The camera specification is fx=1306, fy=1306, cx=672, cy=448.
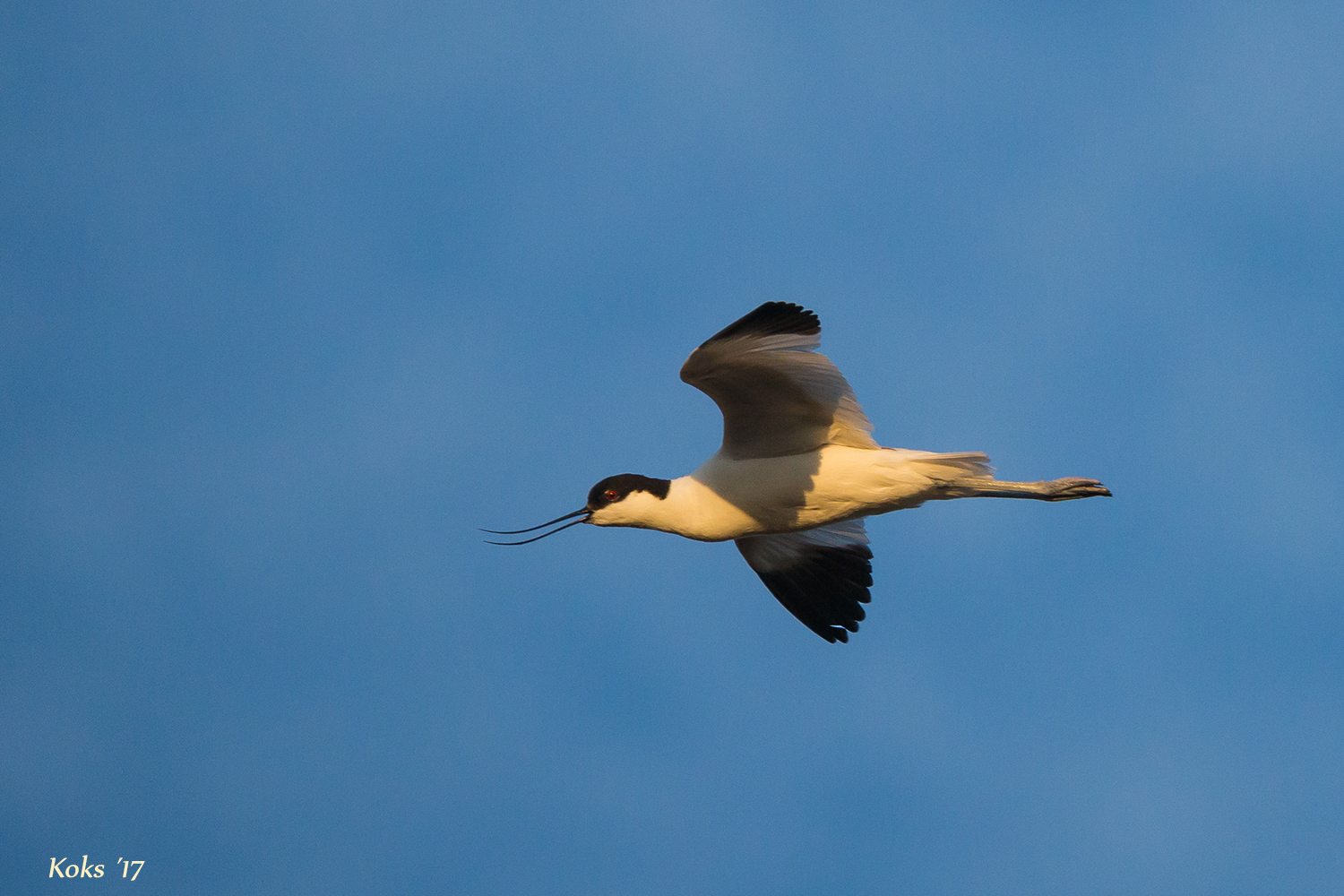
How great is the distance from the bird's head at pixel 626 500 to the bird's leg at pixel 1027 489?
7.47 feet

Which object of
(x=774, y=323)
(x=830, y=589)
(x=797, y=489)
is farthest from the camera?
(x=830, y=589)

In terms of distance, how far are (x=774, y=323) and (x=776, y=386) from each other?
76cm

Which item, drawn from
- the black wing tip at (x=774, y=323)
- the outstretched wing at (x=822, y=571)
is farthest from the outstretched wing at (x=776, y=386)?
the outstretched wing at (x=822, y=571)

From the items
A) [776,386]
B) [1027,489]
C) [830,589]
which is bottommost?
[830,589]

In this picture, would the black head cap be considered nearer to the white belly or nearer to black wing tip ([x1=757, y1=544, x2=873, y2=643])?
the white belly

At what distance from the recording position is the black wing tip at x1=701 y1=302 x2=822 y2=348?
9.17m

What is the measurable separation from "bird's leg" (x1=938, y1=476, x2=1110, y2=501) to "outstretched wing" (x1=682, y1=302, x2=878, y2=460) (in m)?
0.75

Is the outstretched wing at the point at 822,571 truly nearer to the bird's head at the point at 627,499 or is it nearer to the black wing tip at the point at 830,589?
the black wing tip at the point at 830,589

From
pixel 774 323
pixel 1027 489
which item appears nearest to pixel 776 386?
pixel 774 323

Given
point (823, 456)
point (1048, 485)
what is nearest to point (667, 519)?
point (823, 456)

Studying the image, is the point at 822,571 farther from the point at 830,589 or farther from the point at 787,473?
the point at 787,473

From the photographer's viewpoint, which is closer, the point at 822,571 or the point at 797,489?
the point at 797,489

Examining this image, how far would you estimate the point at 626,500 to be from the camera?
34.7 ft

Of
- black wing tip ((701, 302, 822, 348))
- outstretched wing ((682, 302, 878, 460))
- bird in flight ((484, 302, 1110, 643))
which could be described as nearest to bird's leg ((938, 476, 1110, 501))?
bird in flight ((484, 302, 1110, 643))
